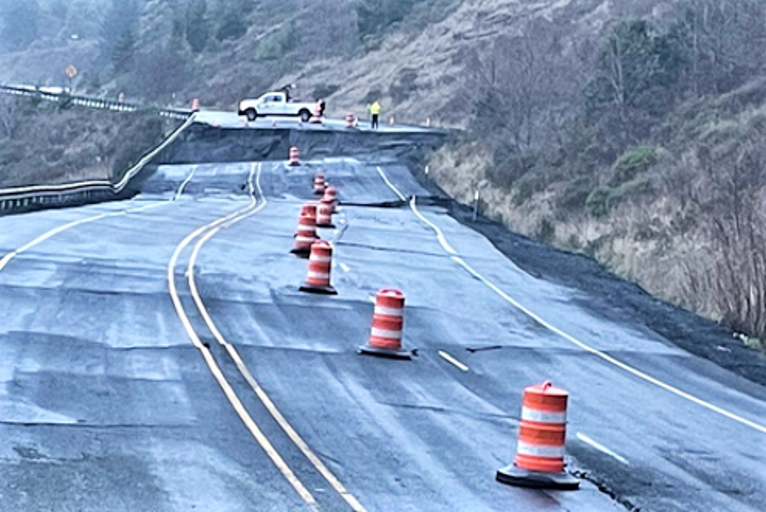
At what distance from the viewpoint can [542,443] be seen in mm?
13391

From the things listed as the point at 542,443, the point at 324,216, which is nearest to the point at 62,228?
the point at 324,216

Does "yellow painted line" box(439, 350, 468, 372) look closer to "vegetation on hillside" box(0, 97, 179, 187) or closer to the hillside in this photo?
the hillside

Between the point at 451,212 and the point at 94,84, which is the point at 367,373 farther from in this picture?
the point at 94,84

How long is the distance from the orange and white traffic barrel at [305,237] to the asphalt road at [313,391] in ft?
1.54

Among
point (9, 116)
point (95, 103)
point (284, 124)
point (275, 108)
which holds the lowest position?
point (9, 116)

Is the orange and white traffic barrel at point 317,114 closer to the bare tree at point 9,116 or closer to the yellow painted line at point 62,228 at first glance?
the bare tree at point 9,116

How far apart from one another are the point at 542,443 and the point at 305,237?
67.0ft

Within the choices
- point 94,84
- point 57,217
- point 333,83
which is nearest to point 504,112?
point 57,217

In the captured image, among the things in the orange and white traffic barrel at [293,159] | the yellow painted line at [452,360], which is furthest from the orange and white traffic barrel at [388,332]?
the orange and white traffic barrel at [293,159]

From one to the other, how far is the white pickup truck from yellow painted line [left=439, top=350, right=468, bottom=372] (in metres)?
63.3

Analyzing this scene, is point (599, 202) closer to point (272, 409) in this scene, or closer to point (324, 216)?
point (324, 216)

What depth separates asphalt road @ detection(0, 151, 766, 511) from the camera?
1283 cm

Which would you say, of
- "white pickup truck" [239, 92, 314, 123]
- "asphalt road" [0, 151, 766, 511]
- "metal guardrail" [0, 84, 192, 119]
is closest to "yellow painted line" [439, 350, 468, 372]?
"asphalt road" [0, 151, 766, 511]

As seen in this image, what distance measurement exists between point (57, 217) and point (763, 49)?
93.6 ft
